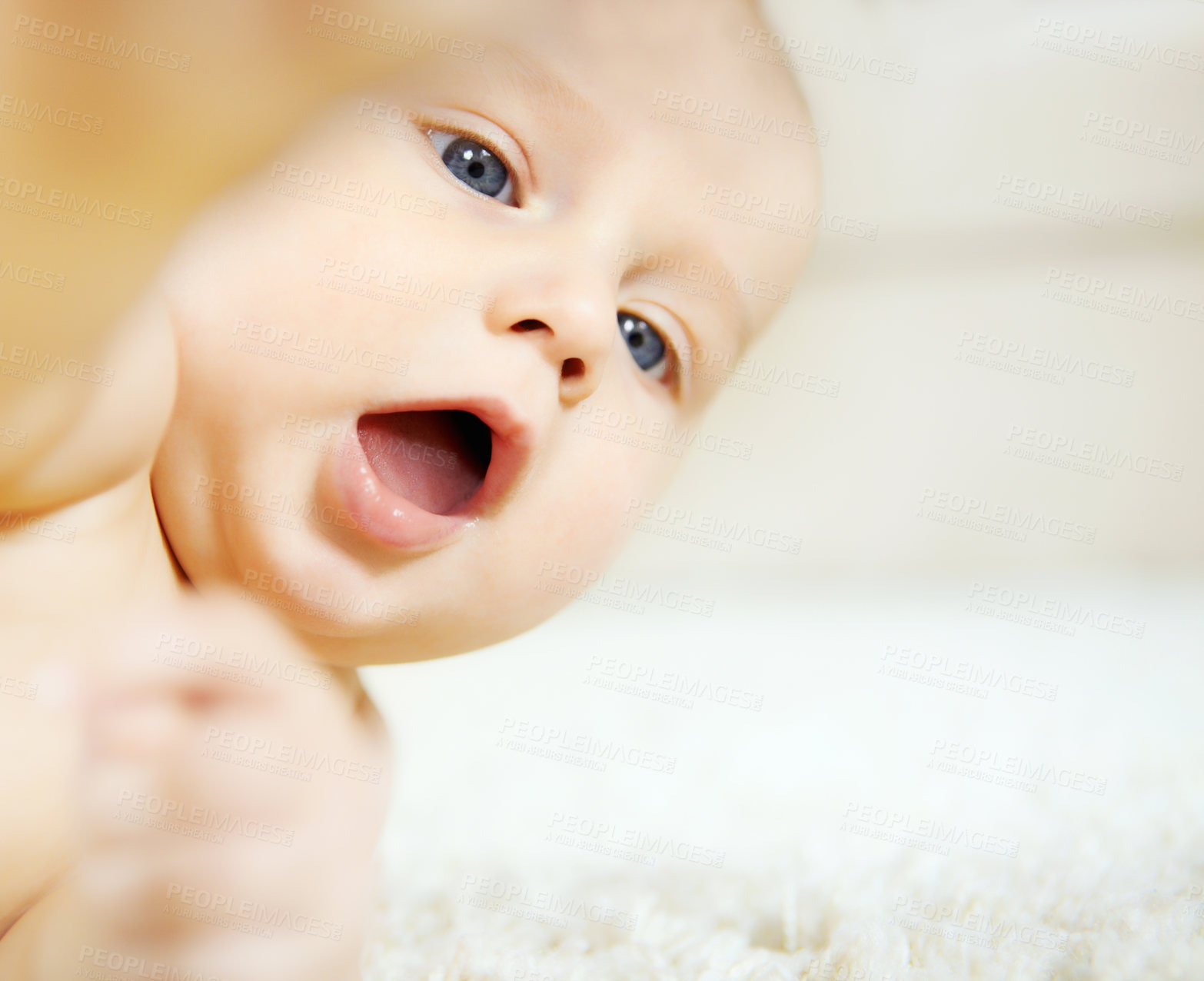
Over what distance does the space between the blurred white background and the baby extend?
6.6 inches

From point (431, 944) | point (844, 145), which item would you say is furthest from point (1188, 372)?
point (431, 944)

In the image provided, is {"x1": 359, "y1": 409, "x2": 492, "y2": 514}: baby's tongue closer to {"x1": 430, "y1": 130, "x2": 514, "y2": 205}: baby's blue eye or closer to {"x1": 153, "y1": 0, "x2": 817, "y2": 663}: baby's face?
{"x1": 153, "y1": 0, "x2": 817, "y2": 663}: baby's face

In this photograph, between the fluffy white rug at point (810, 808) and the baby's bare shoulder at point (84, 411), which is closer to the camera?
the baby's bare shoulder at point (84, 411)

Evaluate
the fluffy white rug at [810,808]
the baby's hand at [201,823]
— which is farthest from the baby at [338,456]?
the fluffy white rug at [810,808]

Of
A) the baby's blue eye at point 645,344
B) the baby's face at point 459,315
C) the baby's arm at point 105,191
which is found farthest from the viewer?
Answer: the baby's blue eye at point 645,344

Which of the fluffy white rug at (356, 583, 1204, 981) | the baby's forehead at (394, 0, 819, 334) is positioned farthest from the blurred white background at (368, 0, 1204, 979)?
the baby's forehead at (394, 0, 819, 334)

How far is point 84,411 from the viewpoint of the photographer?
1.33 ft

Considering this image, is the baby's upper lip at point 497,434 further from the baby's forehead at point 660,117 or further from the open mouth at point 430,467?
the baby's forehead at point 660,117

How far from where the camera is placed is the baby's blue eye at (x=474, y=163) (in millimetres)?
560

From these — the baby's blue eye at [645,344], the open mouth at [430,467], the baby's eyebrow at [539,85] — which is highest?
the baby's eyebrow at [539,85]

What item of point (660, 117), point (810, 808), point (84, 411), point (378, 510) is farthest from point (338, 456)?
point (810, 808)

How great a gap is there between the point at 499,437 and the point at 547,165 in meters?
0.14

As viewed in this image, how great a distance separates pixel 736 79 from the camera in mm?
633

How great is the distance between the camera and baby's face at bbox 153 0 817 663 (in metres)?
0.51
